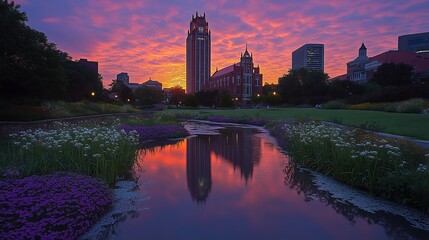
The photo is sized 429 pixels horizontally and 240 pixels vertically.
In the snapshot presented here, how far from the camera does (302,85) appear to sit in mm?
83375

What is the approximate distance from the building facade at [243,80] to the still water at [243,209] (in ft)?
323

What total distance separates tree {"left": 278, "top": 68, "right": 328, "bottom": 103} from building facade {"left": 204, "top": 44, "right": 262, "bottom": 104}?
25337mm

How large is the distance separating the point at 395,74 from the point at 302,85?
2427 cm

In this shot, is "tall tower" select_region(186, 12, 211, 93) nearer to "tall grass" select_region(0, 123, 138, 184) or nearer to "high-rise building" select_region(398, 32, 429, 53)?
"high-rise building" select_region(398, 32, 429, 53)

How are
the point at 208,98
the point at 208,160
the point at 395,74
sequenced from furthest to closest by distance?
the point at 208,98
the point at 395,74
the point at 208,160

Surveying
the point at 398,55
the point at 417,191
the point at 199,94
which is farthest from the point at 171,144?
the point at 398,55

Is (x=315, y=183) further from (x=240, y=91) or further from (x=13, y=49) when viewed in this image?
(x=240, y=91)

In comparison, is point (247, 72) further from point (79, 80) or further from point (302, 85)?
point (79, 80)

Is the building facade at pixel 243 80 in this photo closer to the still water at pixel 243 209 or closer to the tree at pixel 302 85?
the tree at pixel 302 85

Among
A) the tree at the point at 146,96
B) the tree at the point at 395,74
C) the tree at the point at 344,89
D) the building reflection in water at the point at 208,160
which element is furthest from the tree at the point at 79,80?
the tree at the point at 395,74

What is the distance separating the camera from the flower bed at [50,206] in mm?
4184

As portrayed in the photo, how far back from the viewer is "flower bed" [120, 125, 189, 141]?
1808 centimetres

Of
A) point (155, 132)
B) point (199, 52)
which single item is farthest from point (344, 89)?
point (199, 52)

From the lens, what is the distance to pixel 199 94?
94.5 m
